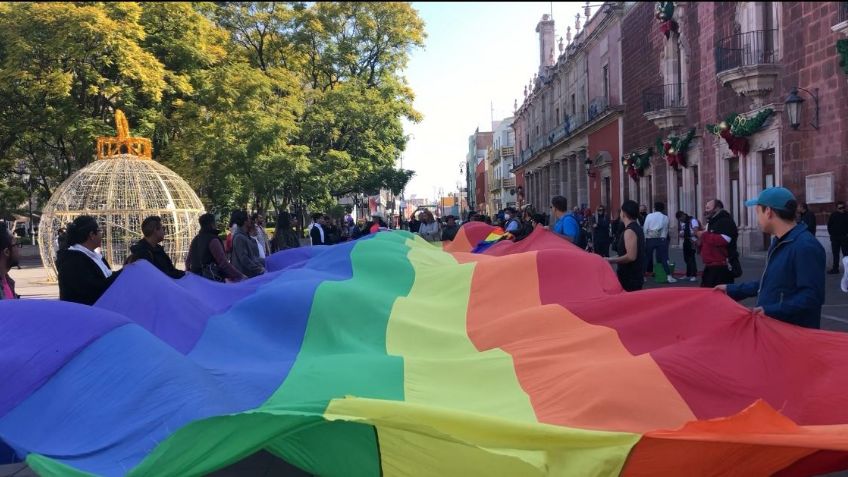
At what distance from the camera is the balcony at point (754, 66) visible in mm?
17922

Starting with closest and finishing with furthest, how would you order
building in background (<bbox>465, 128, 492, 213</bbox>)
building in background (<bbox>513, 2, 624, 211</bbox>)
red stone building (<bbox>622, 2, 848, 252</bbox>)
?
red stone building (<bbox>622, 2, 848, 252</bbox>)
building in background (<bbox>513, 2, 624, 211</bbox>)
building in background (<bbox>465, 128, 492, 213</bbox>)

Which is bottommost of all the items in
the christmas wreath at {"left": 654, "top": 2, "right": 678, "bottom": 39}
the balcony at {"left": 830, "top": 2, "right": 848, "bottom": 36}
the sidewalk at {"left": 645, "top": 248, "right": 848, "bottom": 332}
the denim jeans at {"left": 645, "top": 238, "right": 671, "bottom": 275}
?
the sidewalk at {"left": 645, "top": 248, "right": 848, "bottom": 332}

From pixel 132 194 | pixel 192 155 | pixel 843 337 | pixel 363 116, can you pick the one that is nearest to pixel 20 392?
pixel 843 337

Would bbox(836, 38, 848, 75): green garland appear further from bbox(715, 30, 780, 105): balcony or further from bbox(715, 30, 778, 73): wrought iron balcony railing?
bbox(715, 30, 778, 73): wrought iron balcony railing

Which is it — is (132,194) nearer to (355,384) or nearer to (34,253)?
(355,384)

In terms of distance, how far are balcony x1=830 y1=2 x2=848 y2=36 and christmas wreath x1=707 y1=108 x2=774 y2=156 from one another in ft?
11.6

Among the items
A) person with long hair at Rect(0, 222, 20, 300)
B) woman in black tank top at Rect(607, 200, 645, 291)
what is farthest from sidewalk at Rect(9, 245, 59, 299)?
woman in black tank top at Rect(607, 200, 645, 291)

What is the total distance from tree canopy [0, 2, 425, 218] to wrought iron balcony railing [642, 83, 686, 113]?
11.0 metres

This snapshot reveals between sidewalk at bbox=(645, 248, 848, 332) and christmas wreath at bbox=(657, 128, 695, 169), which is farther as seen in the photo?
christmas wreath at bbox=(657, 128, 695, 169)

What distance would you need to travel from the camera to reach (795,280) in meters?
4.34

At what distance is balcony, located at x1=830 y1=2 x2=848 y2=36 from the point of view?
14.2 metres

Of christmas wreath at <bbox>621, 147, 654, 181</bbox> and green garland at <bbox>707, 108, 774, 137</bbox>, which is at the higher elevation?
green garland at <bbox>707, 108, 774, 137</bbox>

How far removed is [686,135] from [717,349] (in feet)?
70.3

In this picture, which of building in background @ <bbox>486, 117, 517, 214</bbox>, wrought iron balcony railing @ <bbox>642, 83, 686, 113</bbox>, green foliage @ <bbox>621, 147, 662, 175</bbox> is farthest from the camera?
building in background @ <bbox>486, 117, 517, 214</bbox>
